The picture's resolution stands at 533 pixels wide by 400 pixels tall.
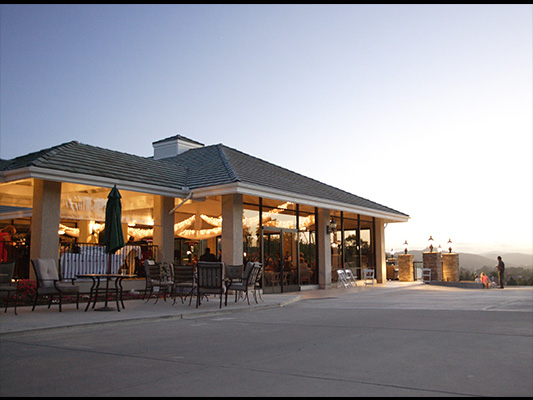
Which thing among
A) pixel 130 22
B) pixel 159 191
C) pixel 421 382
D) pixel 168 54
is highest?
pixel 168 54

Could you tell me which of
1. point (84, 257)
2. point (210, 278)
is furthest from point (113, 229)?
point (84, 257)

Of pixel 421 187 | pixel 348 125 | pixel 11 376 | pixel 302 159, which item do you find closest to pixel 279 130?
pixel 348 125

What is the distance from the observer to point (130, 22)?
1133 cm

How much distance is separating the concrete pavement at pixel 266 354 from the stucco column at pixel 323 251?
9929 mm

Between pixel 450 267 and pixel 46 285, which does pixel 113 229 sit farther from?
pixel 450 267

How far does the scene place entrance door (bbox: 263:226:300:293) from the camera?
723 inches

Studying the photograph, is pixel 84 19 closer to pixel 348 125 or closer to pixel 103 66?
pixel 103 66

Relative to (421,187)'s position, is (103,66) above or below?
above

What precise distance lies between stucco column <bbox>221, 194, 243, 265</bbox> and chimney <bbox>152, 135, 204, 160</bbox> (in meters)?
6.73

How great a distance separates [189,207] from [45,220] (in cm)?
649

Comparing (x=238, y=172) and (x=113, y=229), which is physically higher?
(x=238, y=172)

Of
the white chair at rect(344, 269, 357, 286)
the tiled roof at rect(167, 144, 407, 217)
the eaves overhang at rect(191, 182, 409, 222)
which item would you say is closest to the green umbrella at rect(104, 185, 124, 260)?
the eaves overhang at rect(191, 182, 409, 222)

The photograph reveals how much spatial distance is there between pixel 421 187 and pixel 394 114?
1484cm

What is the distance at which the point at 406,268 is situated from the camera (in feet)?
88.0
